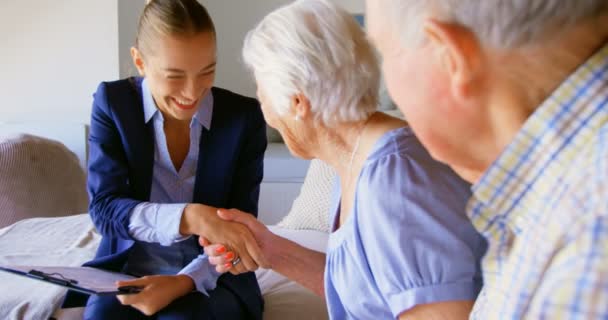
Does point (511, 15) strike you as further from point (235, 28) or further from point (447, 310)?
point (235, 28)

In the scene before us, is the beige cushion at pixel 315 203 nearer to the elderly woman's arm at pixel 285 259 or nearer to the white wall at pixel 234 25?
the elderly woman's arm at pixel 285 259

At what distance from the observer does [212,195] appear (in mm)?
1531

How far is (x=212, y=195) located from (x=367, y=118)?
0.57m

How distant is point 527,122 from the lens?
51 cm

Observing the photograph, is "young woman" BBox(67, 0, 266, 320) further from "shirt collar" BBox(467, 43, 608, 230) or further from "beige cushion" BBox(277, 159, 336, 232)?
"shirt collar" BBox(467, 43, 608, 230)

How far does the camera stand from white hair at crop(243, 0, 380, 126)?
1044mm

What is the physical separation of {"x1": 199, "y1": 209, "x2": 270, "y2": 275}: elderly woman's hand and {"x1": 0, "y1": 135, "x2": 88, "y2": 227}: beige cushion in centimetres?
142

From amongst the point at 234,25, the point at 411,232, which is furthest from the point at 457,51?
the point at 234,25

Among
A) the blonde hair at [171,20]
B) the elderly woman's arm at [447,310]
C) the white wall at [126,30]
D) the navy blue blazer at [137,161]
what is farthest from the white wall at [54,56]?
the elderly woman's arm at [447,310]

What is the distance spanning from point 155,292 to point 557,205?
1.01 metres

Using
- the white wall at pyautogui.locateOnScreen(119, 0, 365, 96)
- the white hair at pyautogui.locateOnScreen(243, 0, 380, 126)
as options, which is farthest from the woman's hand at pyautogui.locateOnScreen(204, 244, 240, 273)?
the white wall at pyautogui.locateOnScreen(119, 0, 365, 96)

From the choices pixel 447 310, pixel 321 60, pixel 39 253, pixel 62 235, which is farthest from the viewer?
pixel 62 235

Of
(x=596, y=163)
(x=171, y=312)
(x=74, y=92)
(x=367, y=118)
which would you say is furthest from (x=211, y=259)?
(x=74, y=92)

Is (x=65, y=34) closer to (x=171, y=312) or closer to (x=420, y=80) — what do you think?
(x=171, y=312)
